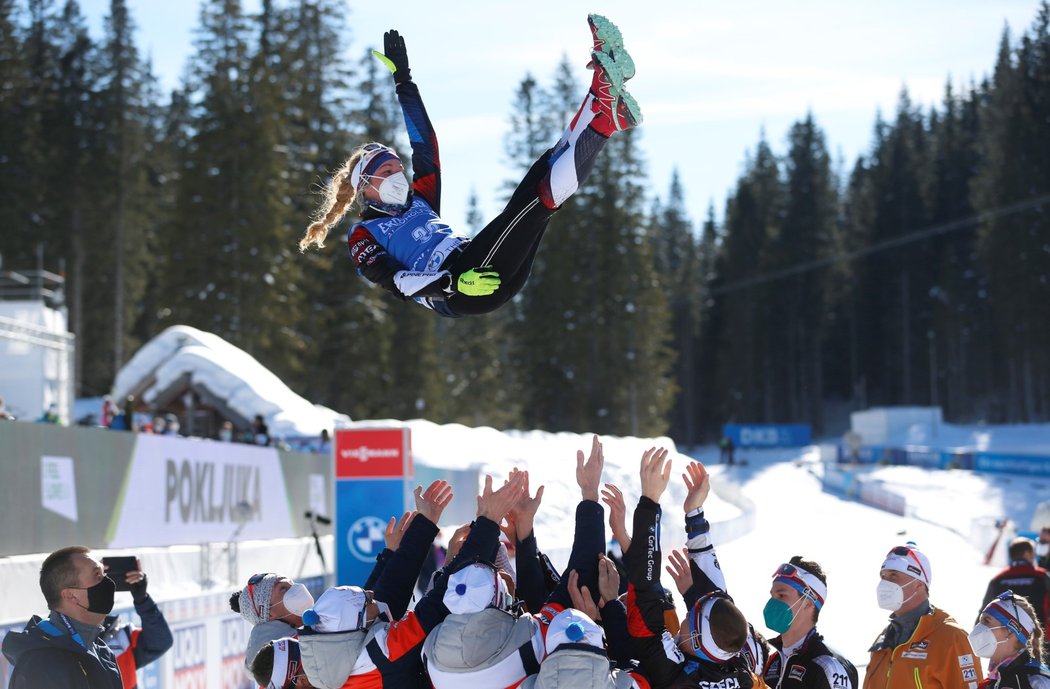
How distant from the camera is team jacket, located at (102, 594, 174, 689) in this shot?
6.67 m

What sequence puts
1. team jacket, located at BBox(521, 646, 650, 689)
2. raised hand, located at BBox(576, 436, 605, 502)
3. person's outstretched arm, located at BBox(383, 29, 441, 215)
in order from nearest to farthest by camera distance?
team jacket, located at BBox(521, 646, 650, 689) → raised hand, located at BBox(576, 436, 605, 502) → person's outstretched arm, located at BBox(383, 29, 441, 215)

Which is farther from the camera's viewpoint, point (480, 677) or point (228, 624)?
point (228, 624)

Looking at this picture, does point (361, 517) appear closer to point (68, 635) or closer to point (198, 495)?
point (198, 495)

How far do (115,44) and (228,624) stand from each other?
52018mm

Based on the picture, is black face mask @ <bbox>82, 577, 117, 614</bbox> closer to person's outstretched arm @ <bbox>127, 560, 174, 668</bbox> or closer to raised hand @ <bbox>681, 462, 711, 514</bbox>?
person's outstretched arm @ <bbox>127, 560, 174, 668</bbox>

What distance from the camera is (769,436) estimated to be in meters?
69.6

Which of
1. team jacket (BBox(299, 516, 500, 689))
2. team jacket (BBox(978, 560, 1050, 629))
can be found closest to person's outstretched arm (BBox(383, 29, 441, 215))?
team jacket (BBox(299, 516, 500, 689))

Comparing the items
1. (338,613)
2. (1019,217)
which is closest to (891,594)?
(338,613)

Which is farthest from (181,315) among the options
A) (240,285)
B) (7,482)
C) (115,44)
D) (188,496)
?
(7,482)

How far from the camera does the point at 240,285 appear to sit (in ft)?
140

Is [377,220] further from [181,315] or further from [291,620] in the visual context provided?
[181,315]

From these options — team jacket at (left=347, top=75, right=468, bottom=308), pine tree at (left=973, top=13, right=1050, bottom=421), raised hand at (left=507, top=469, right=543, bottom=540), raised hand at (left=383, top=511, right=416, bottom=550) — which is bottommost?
raised hand at (left=383, top=511, right=416, bottom=550)

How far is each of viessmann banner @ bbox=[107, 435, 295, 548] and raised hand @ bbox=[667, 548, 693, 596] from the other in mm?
9345

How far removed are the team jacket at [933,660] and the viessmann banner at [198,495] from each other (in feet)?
30.9
